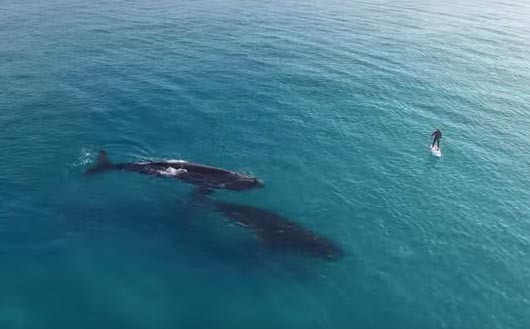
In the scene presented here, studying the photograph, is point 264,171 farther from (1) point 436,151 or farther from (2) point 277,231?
(1) point 436,151

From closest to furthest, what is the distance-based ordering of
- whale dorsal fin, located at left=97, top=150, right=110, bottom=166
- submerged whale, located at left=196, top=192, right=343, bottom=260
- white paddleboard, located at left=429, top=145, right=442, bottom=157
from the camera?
submerged whale, located at left=196, top=192, right=343, bottom=260 < whale dorsal fin, located at left=97, top=150, right=110, bottom=166 < white paddleboard, located at left=429, top=145, right=442, bottom=157

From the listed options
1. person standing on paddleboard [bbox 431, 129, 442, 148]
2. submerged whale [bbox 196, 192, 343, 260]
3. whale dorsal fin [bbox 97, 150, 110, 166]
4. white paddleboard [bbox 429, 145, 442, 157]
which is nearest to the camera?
submerged whale [bbox 196, 192, 343, 260]

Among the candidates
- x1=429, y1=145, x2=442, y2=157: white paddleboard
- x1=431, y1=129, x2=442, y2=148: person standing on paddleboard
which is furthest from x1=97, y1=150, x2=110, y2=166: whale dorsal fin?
x1=431, y1=129, x2=442, y2=148: person standing on paddleboard

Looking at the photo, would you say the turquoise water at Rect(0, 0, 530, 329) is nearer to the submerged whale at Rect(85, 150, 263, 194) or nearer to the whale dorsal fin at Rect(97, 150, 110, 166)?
the whale dorsal fin at Rect(97, 150, 110, 166)

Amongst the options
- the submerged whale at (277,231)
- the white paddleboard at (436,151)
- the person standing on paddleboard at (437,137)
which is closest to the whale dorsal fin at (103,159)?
the submerged whale at (277,231)

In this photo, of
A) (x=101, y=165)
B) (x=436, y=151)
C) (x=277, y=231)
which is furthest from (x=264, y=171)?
(x=436, y=151)

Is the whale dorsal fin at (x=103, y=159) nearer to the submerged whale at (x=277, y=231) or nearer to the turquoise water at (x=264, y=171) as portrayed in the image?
the turquoise water at (x=264, y=171)

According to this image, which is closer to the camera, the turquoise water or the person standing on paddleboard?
the turquoise water
